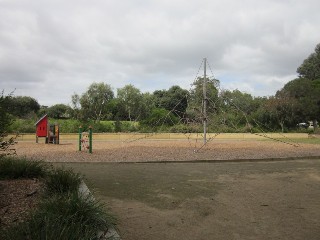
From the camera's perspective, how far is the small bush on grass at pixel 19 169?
695cm

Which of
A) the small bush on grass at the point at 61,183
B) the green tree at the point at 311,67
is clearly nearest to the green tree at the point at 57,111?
the green tree at the point at 311,67

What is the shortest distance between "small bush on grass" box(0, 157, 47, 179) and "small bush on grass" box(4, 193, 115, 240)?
2675mm

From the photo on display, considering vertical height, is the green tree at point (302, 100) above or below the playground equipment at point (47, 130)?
above

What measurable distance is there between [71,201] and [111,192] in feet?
9.20

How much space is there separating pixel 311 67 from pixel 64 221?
61.8 m

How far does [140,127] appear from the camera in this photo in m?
28.5

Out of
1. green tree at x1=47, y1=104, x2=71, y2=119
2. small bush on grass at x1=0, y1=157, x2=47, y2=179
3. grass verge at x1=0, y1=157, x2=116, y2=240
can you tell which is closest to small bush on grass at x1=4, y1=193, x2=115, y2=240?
grass verge at x1=0, y1=157, x2=116, y2=240

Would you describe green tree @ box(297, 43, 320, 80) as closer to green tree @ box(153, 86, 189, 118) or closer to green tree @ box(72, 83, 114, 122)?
green tree @ box(153, 86, 189, 118)

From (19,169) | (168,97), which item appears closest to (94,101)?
(168,97)

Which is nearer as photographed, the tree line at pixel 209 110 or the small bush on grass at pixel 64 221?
the small bush on grass at pixel 64 221

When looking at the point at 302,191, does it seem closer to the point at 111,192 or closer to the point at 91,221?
the point at 111,192

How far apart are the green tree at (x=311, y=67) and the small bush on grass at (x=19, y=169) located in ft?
188

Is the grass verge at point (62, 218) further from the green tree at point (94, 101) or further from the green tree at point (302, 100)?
the green tree at point (302, 100)

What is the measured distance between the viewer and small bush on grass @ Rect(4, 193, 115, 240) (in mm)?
3479
